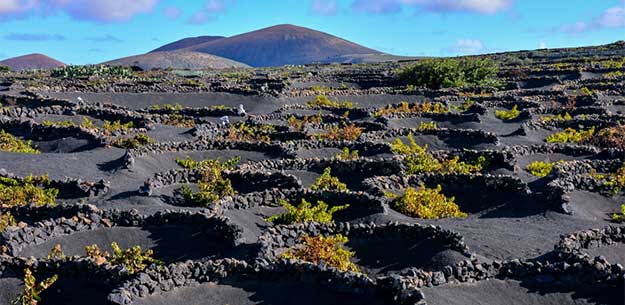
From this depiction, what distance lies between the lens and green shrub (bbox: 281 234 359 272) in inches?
387

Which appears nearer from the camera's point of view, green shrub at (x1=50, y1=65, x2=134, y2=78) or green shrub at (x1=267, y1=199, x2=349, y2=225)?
green shrub at (x1=267, y1=199, x2=349, y2=225)

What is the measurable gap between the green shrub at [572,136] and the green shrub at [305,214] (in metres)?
10.4

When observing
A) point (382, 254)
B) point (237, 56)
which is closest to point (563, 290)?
point (382, 254)

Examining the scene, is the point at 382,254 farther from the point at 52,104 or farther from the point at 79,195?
the point at 52,104

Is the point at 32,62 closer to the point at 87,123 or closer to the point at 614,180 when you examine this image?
the point at 87,123

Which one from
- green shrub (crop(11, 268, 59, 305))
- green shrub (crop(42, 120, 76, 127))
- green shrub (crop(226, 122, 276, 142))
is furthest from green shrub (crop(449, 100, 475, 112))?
green shrub (crop(11, 268, 59, 305))

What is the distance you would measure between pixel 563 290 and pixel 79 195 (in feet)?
30.0

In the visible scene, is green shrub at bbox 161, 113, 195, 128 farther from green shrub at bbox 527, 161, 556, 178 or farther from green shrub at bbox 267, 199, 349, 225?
green shrub at bbox 267, 199, 349, 225

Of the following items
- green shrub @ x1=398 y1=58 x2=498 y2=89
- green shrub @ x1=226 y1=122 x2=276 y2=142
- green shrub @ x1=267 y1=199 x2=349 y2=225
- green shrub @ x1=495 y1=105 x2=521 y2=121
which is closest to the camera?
green shrub @ x1=267 y1=199 x2=349 y2=225

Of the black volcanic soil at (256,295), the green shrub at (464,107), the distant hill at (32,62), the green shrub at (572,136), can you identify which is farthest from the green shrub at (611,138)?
the distant hill at (32,62)

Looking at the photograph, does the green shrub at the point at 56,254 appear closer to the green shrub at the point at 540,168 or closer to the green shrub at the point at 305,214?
the green shrub at the point at 305,214

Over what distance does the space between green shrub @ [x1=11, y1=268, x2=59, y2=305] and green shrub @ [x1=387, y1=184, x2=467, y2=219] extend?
6486 millimetres

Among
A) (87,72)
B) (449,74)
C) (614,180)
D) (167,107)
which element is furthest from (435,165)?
(87,72)

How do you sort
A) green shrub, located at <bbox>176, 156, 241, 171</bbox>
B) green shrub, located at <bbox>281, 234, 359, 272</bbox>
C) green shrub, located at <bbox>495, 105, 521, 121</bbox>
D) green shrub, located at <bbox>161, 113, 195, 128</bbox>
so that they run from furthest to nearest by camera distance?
green shrub, located at <bbox>495, 105, 521, 121</bbox>, green shrub, located at <bbox>161, 113, 195, 128</bbox>, green shrub, located at <bbox>176, 156, 241, 171</bbox>, green shrub, located at <bbox>281, 234, 359, 272</bbox>
